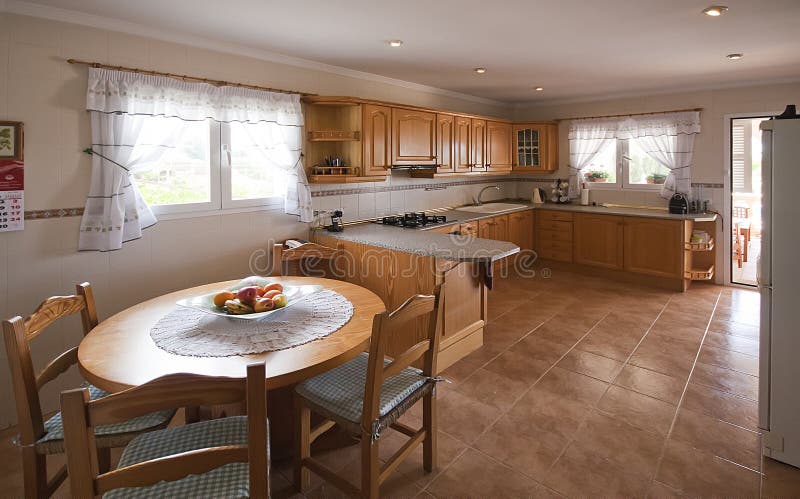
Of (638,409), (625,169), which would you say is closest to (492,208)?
(625,169)

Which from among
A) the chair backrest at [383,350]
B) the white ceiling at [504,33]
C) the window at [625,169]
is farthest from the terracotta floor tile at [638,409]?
the window at [625,169]

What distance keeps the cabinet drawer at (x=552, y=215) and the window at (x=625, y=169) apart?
2.20ft

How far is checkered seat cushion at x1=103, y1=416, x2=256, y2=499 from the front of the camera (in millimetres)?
1309

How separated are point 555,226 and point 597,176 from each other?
36.9 inches

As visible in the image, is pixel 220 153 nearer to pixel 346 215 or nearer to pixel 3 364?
pixel 346 215

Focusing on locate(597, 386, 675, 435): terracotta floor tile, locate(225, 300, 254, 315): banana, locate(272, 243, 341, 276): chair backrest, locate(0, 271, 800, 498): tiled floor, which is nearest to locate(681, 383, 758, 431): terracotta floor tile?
locate(0, 271, 800, 498): tiled floor

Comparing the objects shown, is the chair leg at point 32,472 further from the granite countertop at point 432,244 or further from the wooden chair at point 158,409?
the granite countertop at point 432,244

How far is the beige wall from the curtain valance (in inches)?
4.0

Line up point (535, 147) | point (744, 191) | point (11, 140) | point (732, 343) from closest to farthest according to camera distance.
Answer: point (11, 140) < point (732, 343) < point (744, 191) < point (535, 147)

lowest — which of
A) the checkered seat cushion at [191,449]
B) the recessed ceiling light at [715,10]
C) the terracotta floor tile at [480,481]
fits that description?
the terracotta floor tile at [480,481]

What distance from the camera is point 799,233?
2072 millimetres

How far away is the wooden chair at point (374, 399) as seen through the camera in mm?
1676

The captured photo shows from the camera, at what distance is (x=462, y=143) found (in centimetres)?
533

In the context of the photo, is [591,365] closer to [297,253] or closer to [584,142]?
[297,253]
